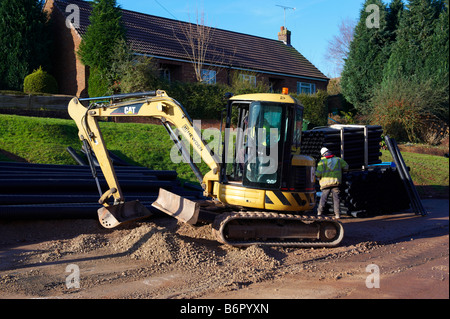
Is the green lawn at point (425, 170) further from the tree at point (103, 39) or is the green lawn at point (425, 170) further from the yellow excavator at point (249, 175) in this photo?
the tree at point (103, 39)

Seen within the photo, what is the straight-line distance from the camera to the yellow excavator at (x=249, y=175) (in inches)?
287

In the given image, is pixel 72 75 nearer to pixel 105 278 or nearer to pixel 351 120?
pixel 351 120

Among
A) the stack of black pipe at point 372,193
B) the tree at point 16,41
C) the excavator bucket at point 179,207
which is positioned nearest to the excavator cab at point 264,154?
the excavator bucket at point 179,207

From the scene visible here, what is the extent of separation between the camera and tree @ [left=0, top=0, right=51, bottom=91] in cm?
2102

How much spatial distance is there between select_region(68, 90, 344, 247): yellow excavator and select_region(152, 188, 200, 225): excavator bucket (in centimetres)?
2

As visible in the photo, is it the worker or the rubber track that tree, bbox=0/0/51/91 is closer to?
the worker

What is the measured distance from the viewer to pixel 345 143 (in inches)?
508

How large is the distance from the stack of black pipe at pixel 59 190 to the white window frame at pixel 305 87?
69.8 feet

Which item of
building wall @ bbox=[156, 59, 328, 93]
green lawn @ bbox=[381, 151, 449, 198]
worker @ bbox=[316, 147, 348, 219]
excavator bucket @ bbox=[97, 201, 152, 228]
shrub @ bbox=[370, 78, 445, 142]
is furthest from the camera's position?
building wall @ bbox=[156, 59, 328, 93]

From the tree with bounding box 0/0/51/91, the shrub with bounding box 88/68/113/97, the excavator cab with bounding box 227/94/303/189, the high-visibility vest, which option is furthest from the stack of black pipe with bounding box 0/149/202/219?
the tree with bounding box 0/0/51/91

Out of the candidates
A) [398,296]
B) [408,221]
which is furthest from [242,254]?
[408,221]

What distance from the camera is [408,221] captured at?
35.7ft

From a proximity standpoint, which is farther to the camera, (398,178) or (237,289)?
(398,178)
